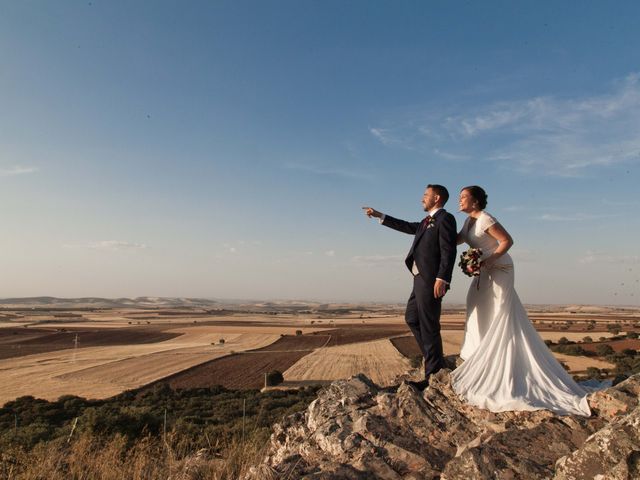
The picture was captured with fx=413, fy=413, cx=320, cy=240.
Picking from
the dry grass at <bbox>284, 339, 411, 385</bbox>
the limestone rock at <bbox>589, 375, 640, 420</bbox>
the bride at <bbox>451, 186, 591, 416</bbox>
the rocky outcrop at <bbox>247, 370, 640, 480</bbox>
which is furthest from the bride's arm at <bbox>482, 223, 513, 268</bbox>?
the dry grass at <bbox>284, 339, 411, 385</bbox>

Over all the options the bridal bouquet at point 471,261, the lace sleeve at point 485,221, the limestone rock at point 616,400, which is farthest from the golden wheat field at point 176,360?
the limestone rock at point 616,400

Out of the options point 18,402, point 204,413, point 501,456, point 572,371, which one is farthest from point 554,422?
point 572,371

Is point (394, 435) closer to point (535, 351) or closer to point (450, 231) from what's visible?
point (535, 351)

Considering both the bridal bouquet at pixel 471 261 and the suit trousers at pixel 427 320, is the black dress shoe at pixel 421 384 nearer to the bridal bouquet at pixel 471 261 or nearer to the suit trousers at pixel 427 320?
the suit trousers at pixel 427 320

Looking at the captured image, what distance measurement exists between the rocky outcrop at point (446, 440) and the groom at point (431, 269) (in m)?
0.45

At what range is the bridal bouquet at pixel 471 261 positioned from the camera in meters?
5.15

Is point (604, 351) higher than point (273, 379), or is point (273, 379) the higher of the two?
point (604, 351)

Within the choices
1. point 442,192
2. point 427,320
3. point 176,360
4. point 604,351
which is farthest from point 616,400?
point 604,351

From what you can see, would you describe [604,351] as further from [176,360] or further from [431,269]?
[431,269]

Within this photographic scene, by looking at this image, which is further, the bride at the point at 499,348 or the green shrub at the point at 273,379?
the green shrub at the point at 273,379

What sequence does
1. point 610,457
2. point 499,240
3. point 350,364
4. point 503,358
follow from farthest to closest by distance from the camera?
point 350,364
point 499,240
point 503,358
point 610,457

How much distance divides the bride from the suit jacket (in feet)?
1.28

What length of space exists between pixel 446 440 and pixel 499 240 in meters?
2.41

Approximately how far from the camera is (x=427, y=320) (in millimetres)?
5254
